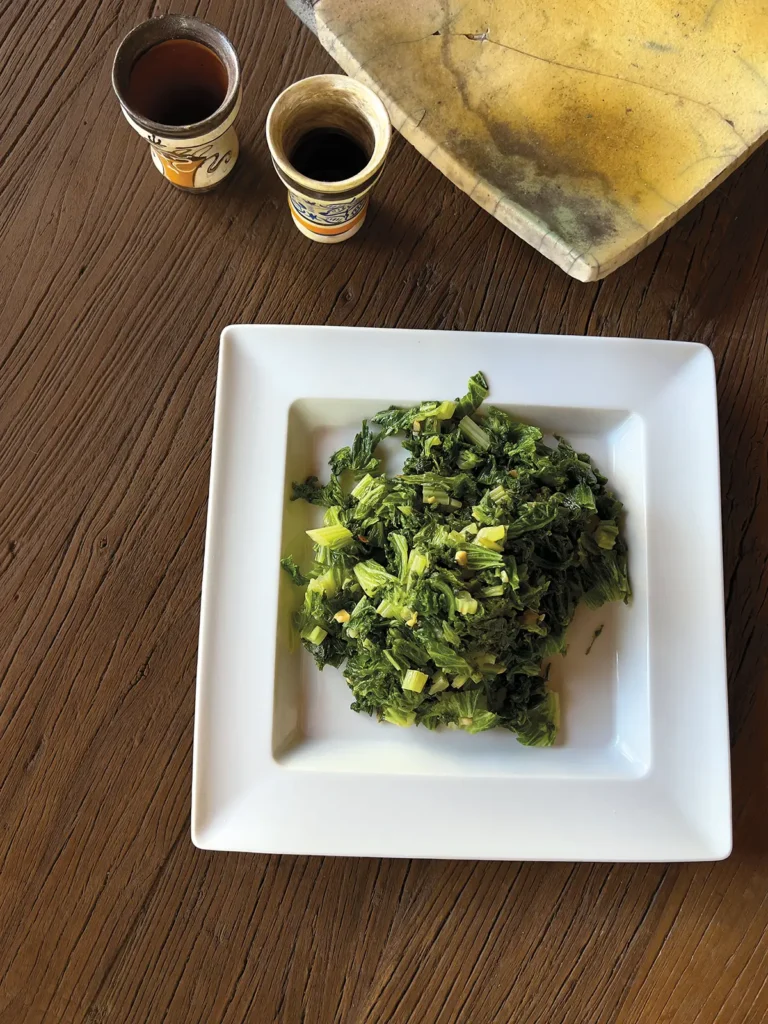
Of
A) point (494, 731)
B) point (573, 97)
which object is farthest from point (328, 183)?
point (494, 731)

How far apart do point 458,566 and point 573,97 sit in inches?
38.1

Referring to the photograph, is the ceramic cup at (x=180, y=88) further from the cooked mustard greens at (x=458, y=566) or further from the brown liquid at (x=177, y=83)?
the cooked mustard greens at (x=458, y=566)

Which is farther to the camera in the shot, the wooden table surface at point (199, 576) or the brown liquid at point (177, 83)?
the wooden table surface at point (199, 576)

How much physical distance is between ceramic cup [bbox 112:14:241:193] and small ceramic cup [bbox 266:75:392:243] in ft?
0.33

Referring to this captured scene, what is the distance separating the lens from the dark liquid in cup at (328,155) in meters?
1.43

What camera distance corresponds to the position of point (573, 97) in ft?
5.01

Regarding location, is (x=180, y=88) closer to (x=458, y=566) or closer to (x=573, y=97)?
(x=573, y=97)

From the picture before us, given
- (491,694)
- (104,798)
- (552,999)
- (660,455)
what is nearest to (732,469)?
(660,455)

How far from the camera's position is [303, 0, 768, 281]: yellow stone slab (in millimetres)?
1469

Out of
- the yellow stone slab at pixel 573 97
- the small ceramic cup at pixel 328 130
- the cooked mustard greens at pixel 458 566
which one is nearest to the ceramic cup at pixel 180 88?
the small ceramic cup at pixel 328 130

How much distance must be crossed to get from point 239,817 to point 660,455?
1006mm

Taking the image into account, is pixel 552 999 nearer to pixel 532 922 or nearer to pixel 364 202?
pixel 532 922

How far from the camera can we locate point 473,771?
4.57 feet

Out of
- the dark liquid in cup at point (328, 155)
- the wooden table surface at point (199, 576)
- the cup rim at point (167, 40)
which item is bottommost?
the wooden table surface at point (199, 576)
